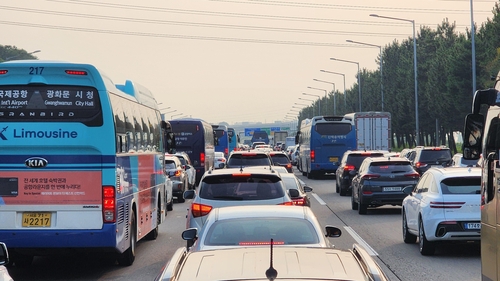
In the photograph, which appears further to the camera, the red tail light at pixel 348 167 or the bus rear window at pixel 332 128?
the bus rear window at pixel 332 128

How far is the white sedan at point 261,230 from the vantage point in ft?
28.4

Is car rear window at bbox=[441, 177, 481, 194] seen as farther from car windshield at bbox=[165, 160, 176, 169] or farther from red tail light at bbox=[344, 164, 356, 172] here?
red tail light at bbox=[344, 164, 356, 172]

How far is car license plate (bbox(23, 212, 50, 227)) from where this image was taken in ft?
44.0

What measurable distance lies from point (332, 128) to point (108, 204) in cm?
4006

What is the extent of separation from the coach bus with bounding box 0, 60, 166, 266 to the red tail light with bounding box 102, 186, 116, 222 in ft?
0.04

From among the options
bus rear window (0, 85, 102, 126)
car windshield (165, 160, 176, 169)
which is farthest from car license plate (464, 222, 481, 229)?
car windshield (165, 160, 176, 169)

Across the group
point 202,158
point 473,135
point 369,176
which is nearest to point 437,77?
point 202,158

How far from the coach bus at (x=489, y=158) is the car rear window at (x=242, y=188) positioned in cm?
408

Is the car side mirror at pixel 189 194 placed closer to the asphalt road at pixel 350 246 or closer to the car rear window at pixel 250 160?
the asphalt road at pixel 350 246

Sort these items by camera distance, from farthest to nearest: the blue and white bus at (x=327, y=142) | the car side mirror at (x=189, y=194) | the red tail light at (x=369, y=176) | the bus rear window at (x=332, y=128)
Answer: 1. the bus rear window at (x=332, y=128)
2. the blue and white bus at (x=327, y=142)
3. the red tail light at (x=369, y=176)
4. the car side mirror at (x=189, y=194)

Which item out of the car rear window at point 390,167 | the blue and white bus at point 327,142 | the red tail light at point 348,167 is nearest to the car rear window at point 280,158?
the red tail light at point 348,167

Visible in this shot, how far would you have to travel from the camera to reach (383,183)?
2603cm

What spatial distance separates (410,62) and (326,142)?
52.8 metres

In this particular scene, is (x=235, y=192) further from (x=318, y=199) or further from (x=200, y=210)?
(x=318, y=199)
